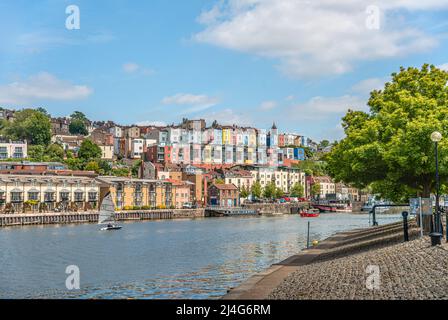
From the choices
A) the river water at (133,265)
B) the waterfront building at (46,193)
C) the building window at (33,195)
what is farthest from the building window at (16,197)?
the river water at (133,265)

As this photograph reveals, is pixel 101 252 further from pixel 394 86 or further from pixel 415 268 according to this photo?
pixel 415 268

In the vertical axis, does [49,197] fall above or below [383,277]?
above

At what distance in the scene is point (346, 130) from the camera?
2047 inches

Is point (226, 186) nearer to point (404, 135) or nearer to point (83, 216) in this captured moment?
point (83, 216)

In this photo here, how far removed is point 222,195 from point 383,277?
168m

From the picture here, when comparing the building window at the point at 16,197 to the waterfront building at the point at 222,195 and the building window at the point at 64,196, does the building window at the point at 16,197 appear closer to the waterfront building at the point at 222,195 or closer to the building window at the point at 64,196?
the building window at the point at 64,196

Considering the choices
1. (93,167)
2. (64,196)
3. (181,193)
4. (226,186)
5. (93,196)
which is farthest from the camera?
(226,186)

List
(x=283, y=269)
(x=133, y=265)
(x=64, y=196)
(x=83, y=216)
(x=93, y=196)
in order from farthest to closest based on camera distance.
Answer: (x=93, y=196) → (x=64, y=196) → (x=83, y=216) → (x=133, y=265) → (x=283, y=269)

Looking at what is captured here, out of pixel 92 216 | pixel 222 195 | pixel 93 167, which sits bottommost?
pixel 92 216

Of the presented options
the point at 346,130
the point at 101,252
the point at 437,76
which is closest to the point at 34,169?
the point at 101,252

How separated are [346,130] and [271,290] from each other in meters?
28.6

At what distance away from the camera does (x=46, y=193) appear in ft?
431

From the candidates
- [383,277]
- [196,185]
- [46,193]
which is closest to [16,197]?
[46,193]

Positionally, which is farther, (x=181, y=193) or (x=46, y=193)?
(x=181, y=193)
